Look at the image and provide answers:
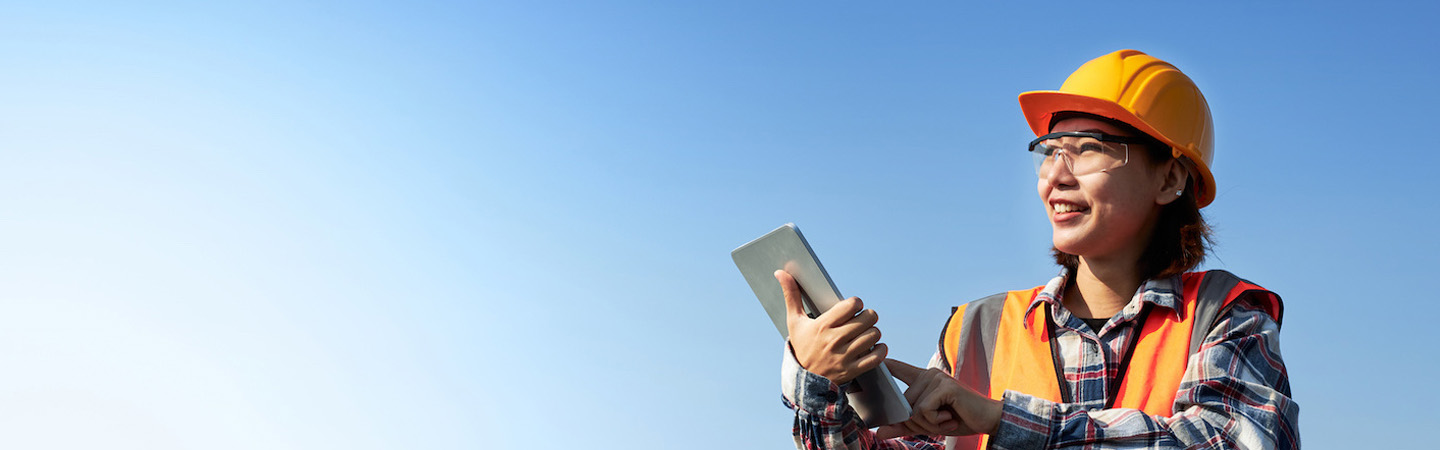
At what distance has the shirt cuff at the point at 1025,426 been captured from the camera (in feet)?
11.7

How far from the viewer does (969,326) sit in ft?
15.2

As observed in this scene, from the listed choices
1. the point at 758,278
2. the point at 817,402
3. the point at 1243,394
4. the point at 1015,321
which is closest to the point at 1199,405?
the point at 1243,394

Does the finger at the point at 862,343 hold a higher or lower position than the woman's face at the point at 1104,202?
lower

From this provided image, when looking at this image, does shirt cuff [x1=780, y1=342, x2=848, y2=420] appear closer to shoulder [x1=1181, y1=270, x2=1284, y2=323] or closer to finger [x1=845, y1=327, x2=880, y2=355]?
finger [x1=845, y1=327, x2=880, y2=355]

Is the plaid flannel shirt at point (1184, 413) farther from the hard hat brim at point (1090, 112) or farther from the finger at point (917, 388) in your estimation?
the hard hat brim at point (1090, 112)

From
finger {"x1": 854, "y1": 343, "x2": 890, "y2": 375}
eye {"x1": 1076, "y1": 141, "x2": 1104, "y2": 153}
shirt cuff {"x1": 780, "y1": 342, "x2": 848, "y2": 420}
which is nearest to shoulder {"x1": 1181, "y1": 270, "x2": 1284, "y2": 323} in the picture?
eye {"x1": 1076, "y1": 141, "x2": 1104, "y2": 153}

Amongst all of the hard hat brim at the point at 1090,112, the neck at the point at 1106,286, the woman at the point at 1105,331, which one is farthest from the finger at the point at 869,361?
the hard hat brim at the point at 1090,112

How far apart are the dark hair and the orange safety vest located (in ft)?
Result: 0.26

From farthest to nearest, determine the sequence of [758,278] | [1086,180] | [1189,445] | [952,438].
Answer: [952,438]
[1086,180]
[758,278]
[1189,445]

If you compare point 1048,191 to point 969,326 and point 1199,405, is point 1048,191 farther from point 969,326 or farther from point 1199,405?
point 1199,405

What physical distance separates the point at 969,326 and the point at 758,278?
130 cm

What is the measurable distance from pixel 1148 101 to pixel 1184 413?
1.24 m

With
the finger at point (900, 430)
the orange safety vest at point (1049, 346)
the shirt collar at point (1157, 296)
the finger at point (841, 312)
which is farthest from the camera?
the shirt collar at point (1157, 296)

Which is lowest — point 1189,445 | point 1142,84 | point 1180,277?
point 1189,445
